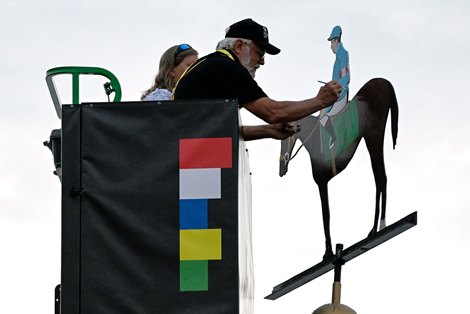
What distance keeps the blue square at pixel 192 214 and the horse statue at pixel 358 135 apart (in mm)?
4681

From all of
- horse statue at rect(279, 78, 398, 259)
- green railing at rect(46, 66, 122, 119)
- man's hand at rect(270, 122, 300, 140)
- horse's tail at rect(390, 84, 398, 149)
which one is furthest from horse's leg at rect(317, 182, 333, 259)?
green railing at rect(46, 66, 122, 119)

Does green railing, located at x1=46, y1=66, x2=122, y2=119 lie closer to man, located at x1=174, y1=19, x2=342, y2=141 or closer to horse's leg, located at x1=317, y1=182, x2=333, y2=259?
man, located at x1=174, y1=19, x2=342, y2=141

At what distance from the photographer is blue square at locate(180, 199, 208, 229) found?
6457mm

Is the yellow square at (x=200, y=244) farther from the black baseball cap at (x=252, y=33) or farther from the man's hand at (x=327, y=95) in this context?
the black baseball cap at (x=252, y=33)

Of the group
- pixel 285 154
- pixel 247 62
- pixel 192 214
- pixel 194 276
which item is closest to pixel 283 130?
pixel 247 62

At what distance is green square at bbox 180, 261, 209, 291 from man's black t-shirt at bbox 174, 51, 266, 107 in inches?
36.4

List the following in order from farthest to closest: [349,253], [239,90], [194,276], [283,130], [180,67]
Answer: [349,253], [180,67], [283,130], [239,90], [194,276]

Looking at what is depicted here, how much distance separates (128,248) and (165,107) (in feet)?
2.30

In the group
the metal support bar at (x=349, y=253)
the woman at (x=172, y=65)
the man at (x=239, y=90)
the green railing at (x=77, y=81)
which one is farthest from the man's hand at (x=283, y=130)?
the metal support bar at (x=349, y=253)

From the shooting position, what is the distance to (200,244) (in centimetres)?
645

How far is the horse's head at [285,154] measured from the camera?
1168cm

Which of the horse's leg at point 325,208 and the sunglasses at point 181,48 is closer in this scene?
the sunglasses at point 181,48

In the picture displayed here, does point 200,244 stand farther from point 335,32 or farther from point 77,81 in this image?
point 335,32

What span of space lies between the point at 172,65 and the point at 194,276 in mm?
2745
